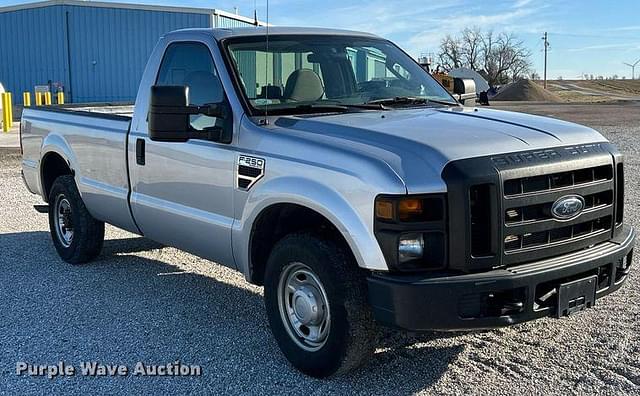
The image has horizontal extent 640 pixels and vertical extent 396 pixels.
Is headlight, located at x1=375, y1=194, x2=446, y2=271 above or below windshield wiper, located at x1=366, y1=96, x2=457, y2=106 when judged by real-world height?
below

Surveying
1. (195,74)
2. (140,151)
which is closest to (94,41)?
(140,151)

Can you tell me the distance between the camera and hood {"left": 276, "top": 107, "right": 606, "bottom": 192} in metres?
3.62

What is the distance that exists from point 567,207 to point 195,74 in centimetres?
270

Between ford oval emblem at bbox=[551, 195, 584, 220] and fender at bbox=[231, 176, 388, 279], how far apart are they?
957 millimetres

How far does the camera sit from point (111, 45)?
3806 centimetres

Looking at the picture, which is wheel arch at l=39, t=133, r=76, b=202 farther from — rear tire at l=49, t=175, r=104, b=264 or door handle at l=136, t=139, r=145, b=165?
door handle at l=136, t=139, r=145, b=165

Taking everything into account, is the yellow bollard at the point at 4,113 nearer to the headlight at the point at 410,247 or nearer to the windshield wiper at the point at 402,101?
the windshield wiper at the point at 402,101

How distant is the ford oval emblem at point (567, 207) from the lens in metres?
3.79

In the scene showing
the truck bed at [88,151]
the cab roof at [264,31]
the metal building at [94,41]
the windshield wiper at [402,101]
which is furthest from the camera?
the metal building at [94,41]

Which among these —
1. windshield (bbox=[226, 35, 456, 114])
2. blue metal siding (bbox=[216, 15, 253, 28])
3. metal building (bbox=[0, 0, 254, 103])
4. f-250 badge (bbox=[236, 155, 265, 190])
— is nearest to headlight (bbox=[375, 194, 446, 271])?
f-250 badge (bbox=[236, 155, 265, 190])

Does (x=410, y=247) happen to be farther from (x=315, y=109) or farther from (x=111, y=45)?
(x=111, y=45)

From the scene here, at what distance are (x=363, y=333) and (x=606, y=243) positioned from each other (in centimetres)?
150

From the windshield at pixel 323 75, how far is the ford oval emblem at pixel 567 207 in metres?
1.50

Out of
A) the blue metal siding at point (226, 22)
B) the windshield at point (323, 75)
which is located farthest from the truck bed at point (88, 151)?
the blue metal siding at point (226, 22)
